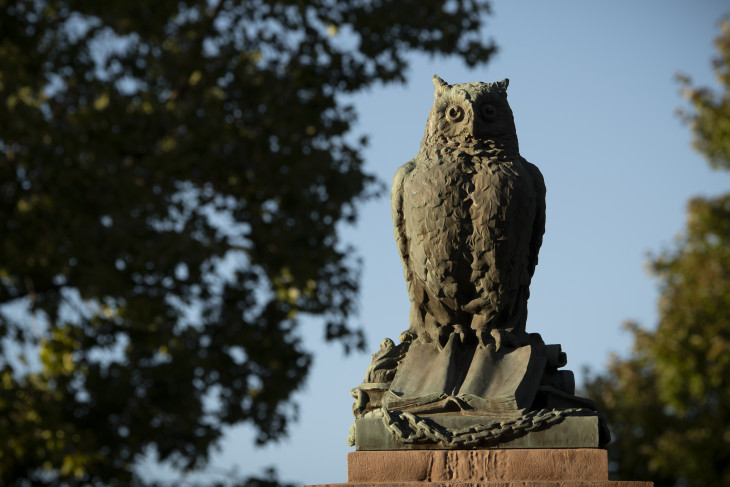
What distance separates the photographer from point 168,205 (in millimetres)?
12820

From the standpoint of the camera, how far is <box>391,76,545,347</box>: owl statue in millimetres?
5988

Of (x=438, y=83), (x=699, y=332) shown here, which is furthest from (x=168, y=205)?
(x=699, y=332)

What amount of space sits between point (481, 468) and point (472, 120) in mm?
1722

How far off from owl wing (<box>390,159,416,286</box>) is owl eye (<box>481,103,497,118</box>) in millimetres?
450

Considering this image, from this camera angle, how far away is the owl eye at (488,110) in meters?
6.16

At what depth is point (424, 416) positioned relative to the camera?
19.1 feet

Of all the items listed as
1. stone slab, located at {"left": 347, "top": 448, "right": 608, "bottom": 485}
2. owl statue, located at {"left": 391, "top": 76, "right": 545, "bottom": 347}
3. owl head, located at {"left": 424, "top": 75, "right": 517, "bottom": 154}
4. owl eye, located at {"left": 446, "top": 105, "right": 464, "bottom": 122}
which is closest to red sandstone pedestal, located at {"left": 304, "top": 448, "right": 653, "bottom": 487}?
stone slab, located at {"left": 347, "top": 448, "right": 608, "bottom": 485}

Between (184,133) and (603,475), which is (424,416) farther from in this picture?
(184,133)

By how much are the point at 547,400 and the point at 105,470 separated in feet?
24.8

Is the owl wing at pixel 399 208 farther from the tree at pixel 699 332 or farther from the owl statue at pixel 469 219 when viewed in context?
the tree at pixel 699 332

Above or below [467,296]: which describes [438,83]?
above

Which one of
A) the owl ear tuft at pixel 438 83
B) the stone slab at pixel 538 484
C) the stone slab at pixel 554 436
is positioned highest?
the owl ear tuft at pixel 438 83

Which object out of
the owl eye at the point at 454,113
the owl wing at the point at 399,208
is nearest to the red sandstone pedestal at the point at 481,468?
the owl wing at the point at 399,208

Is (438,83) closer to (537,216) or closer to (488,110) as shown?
(488,110)
